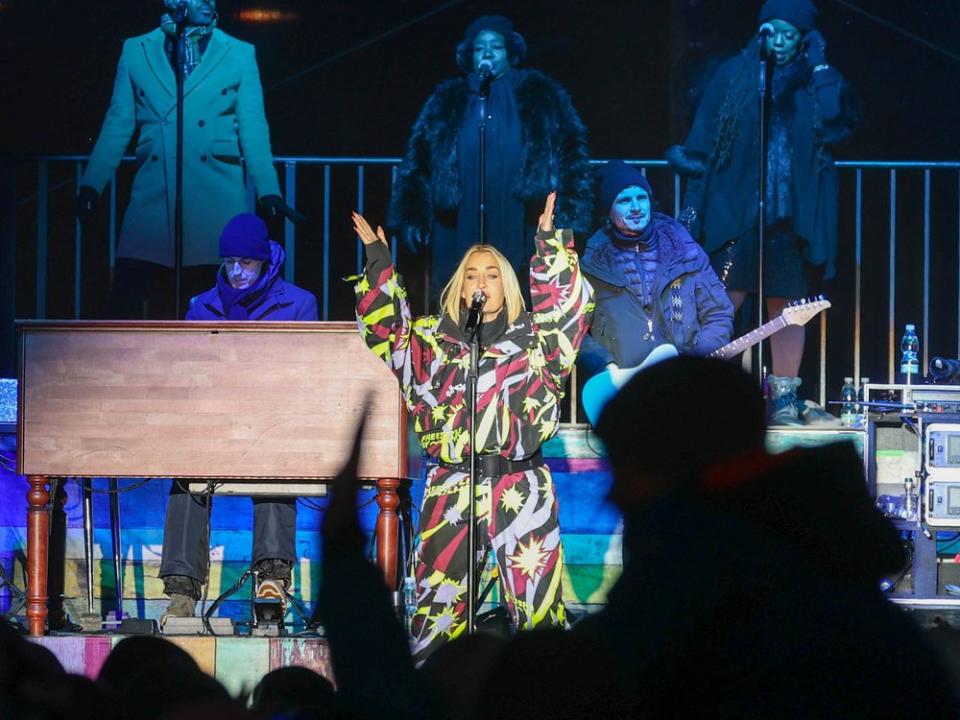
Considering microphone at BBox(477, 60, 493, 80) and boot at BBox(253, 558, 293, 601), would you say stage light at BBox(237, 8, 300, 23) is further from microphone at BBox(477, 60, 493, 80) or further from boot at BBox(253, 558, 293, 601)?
boot at BBox(253, 558, 293, 601)

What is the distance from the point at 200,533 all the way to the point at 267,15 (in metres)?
4.25

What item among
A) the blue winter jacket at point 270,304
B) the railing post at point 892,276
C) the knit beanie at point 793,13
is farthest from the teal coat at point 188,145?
the railing post at point 892,276

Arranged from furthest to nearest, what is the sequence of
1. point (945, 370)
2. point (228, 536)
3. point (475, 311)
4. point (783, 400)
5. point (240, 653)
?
point (783, 400) → point (945, 370) → point (228, 536) → point (240, 653) → point (475, 311)

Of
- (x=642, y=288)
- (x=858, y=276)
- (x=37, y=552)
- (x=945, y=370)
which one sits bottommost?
(x=37, y=552)

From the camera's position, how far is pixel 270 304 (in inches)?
278

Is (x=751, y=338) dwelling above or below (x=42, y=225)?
below

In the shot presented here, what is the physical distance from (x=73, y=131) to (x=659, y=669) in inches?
334

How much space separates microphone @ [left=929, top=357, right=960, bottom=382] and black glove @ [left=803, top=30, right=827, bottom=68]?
206cm

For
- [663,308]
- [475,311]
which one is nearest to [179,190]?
[663,308]

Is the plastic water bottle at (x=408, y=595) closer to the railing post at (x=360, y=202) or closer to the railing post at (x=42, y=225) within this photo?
the railing post at (x=360, y=202)

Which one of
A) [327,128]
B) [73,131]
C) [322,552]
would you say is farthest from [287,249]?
[322,552]

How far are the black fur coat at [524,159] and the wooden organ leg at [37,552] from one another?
10.1 feet

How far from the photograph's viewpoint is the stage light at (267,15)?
9.34 meters

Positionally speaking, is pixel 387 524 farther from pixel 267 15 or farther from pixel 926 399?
pixel 267 15
